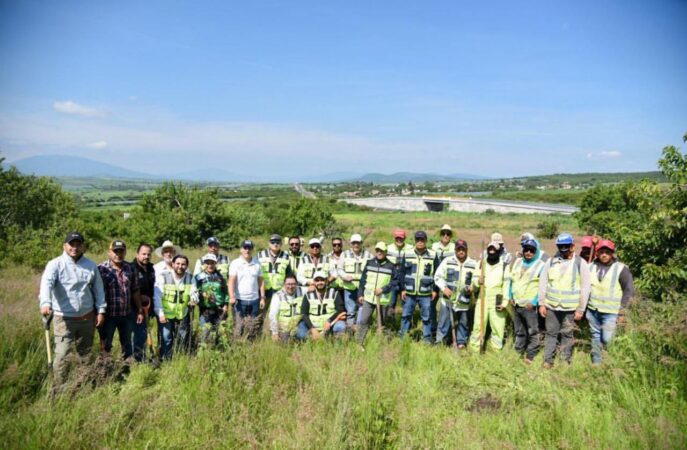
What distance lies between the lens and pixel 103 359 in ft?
14.5

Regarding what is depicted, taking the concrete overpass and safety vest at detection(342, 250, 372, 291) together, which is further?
the concrete overpass

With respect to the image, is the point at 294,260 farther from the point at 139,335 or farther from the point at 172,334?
the point at 139,335

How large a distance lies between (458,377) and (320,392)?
6.56 ft

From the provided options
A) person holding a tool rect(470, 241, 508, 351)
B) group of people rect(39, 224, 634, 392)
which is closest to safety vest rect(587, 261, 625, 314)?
group of people rect(39, 224, 634, 392)

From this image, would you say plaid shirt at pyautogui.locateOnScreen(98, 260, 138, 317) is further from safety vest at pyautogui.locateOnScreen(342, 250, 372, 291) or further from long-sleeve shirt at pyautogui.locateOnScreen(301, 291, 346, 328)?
safety vest at pyautogui.locateOnScreen(342, 250, 372, 291)

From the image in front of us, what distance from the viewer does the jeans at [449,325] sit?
6.37 meters

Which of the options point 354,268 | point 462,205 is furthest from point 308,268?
point 462,205

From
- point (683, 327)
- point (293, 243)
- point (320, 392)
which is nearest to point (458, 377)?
point (320, 392)

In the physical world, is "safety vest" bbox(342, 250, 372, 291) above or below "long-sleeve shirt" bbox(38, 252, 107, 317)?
below

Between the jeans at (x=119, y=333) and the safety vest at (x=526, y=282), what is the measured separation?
18.3ft

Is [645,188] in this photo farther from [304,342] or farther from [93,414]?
[93,414]

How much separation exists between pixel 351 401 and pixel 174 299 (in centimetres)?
311

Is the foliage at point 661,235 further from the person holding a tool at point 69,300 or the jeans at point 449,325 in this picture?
the person holding a tool at point 69,300

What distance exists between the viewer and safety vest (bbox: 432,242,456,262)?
7133 millimetres
